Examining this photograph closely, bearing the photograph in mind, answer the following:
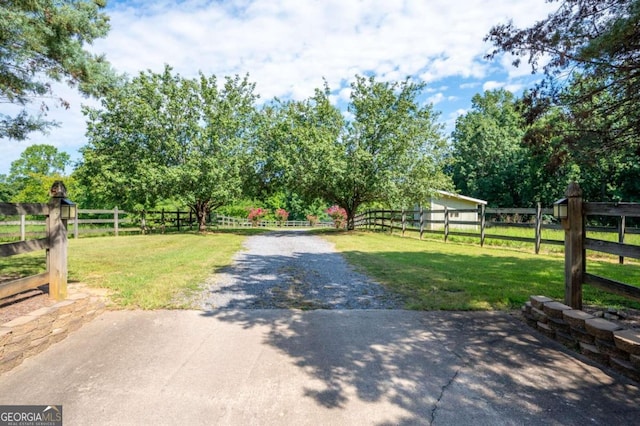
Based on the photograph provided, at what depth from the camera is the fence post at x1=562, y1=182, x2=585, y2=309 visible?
159 inches

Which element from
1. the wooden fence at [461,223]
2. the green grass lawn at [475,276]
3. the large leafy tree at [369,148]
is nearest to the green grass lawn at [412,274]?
the green grass lawn at [475,276]

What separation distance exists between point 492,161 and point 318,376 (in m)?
36.3

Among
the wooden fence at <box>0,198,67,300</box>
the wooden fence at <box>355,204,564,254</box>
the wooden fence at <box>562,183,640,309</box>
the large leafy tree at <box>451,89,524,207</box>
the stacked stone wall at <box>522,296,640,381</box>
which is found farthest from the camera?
the large leafy tree at <box>451,89,524,207</box>

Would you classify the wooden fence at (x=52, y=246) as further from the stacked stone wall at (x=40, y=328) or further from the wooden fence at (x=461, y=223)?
the wooden fence at (x=461, y=223)

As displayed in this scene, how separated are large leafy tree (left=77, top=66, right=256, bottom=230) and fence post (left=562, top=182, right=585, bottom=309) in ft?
48.5

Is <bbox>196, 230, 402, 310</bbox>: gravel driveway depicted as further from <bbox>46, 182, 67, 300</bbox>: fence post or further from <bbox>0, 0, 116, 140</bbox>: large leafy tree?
<bbox>0, 0, 116, 140</bbox>: large leafy tree

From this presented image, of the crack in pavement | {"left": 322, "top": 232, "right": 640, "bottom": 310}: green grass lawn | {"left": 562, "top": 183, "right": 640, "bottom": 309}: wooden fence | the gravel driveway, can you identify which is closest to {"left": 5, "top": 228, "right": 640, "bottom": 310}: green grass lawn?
{"left": 322, "top": 232, "right": 640, "bottom": 310}: green grass lawn

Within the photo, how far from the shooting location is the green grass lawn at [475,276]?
196 inches

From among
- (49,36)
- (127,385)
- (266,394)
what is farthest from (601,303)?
(49,36)

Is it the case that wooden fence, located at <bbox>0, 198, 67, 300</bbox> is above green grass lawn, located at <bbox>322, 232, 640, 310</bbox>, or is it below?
above

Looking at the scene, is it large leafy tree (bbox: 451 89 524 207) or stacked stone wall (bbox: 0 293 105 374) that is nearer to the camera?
stacked stone wall (bbox: 0 293 105 374)

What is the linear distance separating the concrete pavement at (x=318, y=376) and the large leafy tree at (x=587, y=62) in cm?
351

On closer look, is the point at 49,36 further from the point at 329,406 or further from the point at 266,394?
the point at 329,406

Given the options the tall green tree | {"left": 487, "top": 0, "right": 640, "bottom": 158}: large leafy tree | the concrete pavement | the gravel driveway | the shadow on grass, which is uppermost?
the tall green tree
